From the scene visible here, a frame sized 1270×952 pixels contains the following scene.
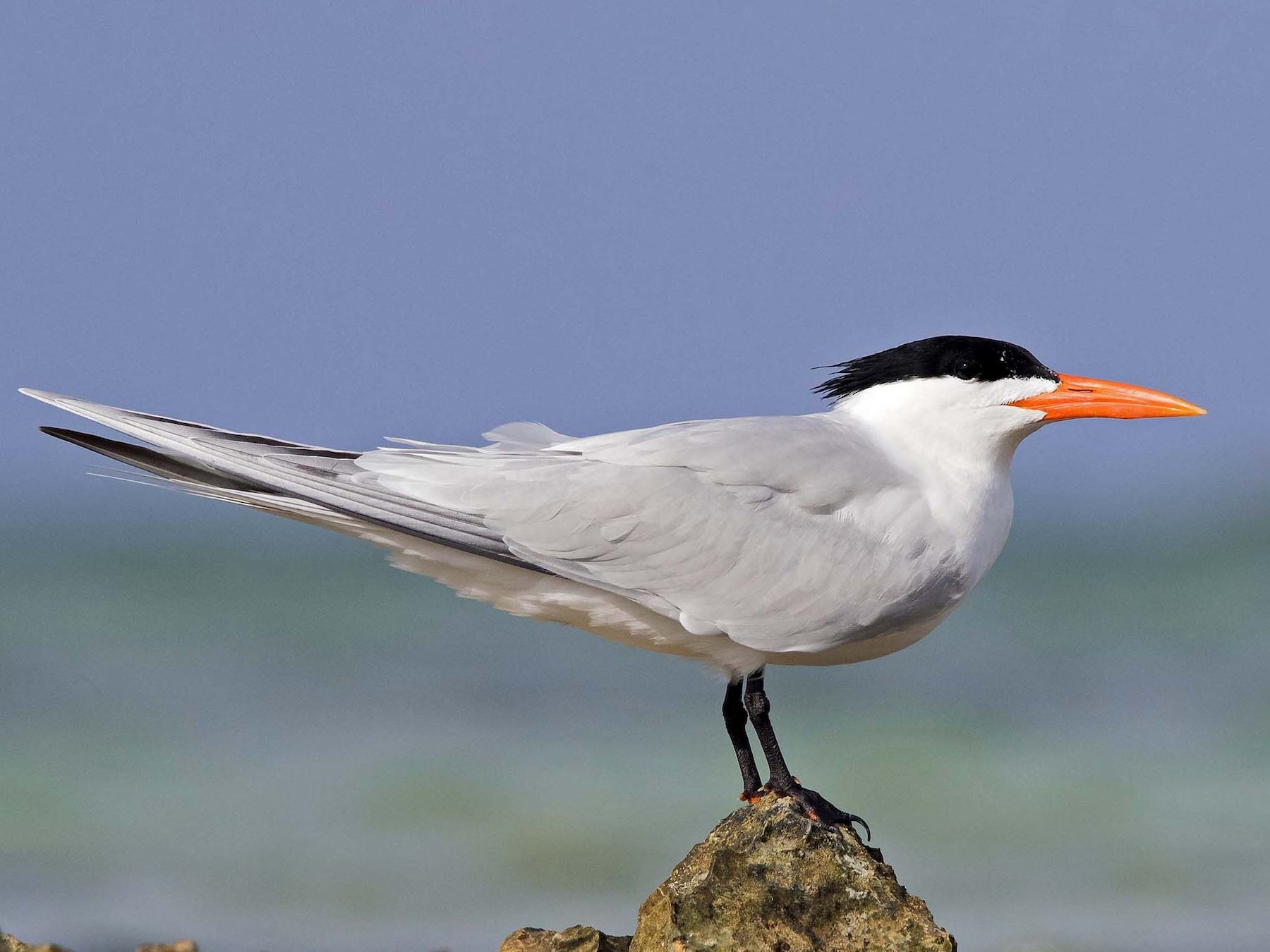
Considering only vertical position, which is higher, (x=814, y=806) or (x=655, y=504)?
(x=655, y=504)

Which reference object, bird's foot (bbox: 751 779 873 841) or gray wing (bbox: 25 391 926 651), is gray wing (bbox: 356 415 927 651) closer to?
gray wing (bbox: 25 391 926 651)

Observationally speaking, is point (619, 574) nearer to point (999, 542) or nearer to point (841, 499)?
point (841, 499)

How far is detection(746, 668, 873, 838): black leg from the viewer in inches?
181

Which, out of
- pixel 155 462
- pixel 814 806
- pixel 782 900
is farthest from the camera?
pixel 814 806

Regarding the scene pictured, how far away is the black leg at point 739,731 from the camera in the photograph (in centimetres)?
477

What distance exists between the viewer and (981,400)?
4.92 metres

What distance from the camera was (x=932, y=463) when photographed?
491 cm

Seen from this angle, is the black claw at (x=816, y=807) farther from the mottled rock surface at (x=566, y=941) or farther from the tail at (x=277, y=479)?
the tail at (x=277, y=479)

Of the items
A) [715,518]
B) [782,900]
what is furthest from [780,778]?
[715,518]

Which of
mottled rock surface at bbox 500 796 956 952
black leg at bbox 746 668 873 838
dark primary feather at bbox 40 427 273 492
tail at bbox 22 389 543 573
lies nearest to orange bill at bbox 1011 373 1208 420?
black leg at bbox 746 668 873 838

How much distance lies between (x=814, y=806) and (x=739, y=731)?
15.3 inches

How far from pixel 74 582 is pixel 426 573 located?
11482mm

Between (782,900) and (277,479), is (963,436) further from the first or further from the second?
(277,479)

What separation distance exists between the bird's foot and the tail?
1091 mm
